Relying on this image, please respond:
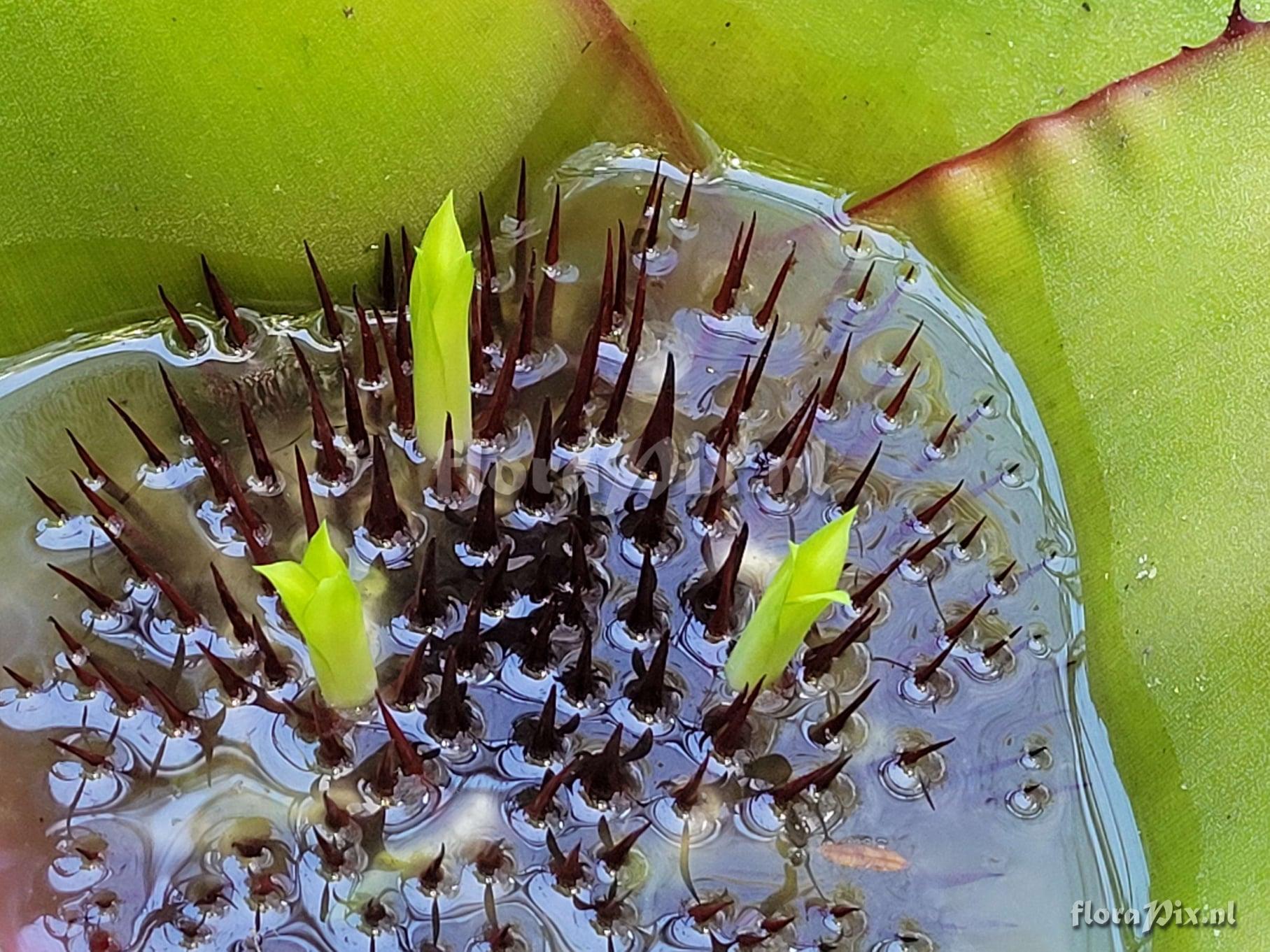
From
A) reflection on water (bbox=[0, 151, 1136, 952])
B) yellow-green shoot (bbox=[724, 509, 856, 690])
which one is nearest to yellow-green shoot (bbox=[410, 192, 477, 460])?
reflection on water (bbox=[0, 151, 1136, 952])

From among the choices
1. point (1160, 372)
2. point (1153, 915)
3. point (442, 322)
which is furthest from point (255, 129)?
point (1153, 915)

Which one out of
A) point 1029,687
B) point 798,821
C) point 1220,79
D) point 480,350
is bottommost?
point 798,821

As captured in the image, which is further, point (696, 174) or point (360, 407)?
point (696, 174)

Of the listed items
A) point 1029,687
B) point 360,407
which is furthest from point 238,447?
point 1029,687

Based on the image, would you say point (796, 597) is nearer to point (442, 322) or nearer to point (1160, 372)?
point (442, 322)

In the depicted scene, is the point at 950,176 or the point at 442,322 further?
the point at 950,176

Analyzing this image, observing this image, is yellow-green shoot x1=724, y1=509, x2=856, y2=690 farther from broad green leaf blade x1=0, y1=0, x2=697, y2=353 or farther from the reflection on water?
broad green leaf blade x1=0, y1=0, x2=697, y2=353

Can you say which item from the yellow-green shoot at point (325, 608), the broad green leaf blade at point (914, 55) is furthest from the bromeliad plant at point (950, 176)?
the yellow-green shoot at point (325, 608)

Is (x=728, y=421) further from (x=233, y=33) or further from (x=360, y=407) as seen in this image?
(x=233, y=33)
